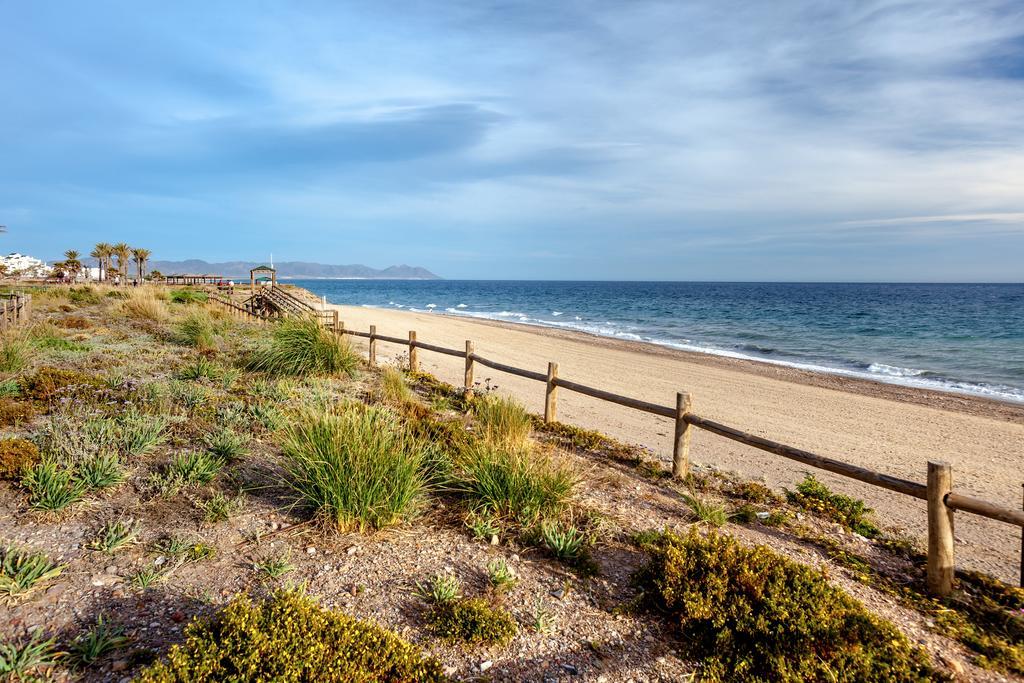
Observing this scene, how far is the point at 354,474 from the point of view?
482 centimetres

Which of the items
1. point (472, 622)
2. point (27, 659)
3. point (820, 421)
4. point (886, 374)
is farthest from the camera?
point (886, 374)

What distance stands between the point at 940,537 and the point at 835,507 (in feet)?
5.41

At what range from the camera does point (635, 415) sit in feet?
37.0

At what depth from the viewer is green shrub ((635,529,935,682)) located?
329 centimetres

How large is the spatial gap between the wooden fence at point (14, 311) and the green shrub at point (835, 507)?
15816 mm

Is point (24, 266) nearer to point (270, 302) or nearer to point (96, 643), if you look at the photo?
point (270, 302)

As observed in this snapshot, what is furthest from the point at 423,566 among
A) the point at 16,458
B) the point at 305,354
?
the point at 305,354

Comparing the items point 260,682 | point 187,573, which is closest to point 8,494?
point 187,573

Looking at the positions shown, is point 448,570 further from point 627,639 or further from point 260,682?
point 260,682

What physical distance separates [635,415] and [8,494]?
366 inches

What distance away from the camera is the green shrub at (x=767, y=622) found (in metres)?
3.29

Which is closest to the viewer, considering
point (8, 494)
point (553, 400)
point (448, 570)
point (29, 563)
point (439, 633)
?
point (439, 633)

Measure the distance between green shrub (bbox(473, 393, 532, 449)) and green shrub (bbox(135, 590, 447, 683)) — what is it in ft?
10.5

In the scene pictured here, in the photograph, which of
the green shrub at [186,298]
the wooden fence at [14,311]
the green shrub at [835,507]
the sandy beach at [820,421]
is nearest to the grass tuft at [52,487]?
the sandy beach at [820,421]
